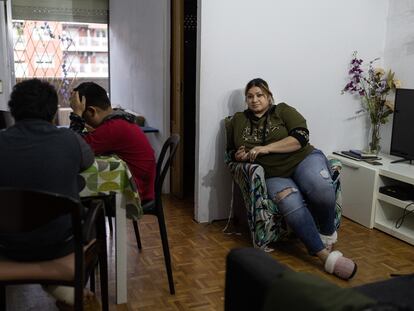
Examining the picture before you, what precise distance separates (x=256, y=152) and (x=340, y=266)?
0.84m

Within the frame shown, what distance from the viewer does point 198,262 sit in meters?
2.90

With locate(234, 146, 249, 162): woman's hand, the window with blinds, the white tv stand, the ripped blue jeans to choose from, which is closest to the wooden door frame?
locate(234, 146, 249, 162): woman's hand

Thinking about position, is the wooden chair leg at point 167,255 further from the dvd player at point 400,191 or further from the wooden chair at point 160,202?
the dvd player at point 400,191

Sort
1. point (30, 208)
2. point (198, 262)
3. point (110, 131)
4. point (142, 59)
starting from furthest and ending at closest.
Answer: point (142, 59) → point (198, 262) → point (110, 131) → point (30, 208)

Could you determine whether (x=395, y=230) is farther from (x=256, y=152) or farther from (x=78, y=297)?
(x=78, y=297)

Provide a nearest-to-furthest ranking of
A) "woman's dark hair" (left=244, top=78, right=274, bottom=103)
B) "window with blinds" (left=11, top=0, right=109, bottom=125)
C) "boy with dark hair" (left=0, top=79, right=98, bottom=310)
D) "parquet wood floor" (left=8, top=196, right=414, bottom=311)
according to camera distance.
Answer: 1. "boy with dark hair" (left=0, top=79, right=98, bottom=310)
2. "parquet wood floor" (left=8, top=196, right=414, bottom=311)
3. "woman's dark hair" (left=244, top=78, right=274, bottom=103)
4. "window with blinds" (left=11, top=0, right=109, bottom=125)

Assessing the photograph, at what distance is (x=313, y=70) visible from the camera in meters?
3.70

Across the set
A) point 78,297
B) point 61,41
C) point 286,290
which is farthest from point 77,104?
point 61,41

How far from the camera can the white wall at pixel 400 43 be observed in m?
3.65

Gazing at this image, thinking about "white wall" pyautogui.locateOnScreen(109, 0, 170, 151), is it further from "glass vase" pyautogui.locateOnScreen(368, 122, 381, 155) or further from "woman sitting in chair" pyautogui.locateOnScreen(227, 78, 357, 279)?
"glass vase" pyautogui.locateOnScreen(368, 122, 381, 155)

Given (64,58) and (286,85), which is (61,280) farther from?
(64,58)

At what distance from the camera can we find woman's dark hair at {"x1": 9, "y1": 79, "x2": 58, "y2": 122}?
5.77ft

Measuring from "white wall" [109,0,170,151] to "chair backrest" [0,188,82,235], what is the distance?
8.75 feet

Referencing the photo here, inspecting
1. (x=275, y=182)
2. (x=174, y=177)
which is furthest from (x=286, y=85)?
(x=174, y=177)
